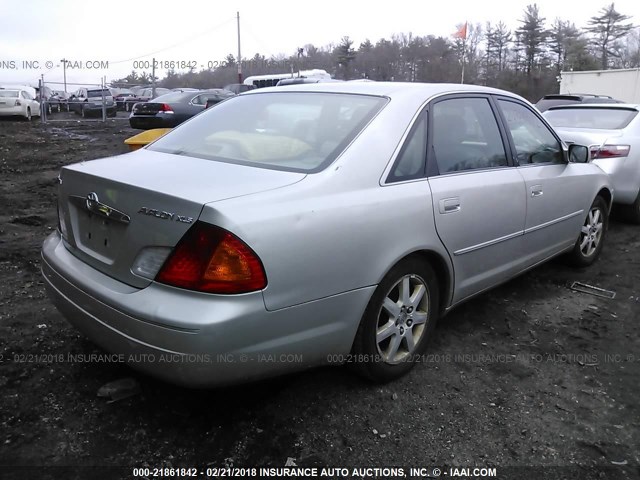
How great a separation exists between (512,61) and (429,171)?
6225 centimetres

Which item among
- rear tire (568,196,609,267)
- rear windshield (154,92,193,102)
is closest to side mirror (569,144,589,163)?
rear tire (568,196,609,267)

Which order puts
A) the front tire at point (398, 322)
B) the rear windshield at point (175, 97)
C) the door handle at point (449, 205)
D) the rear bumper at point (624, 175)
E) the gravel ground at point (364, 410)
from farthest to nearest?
1. the rear windshield at point (175, 97)
2. the rear bumper at point (624, 175)
3. the door handle at point (449, 205)
4. the front tire at point (398, 322)
5. the gravel ground at point (364, 410)

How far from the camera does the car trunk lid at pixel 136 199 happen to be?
6.79ft

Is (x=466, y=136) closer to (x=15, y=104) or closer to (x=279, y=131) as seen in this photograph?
(x=279, y=131)

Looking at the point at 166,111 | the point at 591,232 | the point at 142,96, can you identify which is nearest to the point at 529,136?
the point at 591,232

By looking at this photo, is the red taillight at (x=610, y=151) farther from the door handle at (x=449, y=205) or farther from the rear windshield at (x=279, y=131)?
the rear windshield at (x=279, y=131)

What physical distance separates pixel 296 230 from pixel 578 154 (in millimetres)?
3225

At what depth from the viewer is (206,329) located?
1.93m

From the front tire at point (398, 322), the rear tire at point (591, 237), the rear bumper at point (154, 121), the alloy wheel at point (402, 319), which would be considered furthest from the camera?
the rear bumper at point (154, 121)

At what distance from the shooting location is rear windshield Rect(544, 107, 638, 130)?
6.48 metres

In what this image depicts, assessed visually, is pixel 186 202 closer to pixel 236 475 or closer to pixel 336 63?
pixel 236 475

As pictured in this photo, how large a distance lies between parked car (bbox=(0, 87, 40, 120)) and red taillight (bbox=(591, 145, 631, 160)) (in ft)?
65.8

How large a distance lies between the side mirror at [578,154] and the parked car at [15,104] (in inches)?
809

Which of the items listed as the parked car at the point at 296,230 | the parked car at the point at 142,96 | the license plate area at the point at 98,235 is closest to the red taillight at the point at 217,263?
the parked car at the point at 296,230
